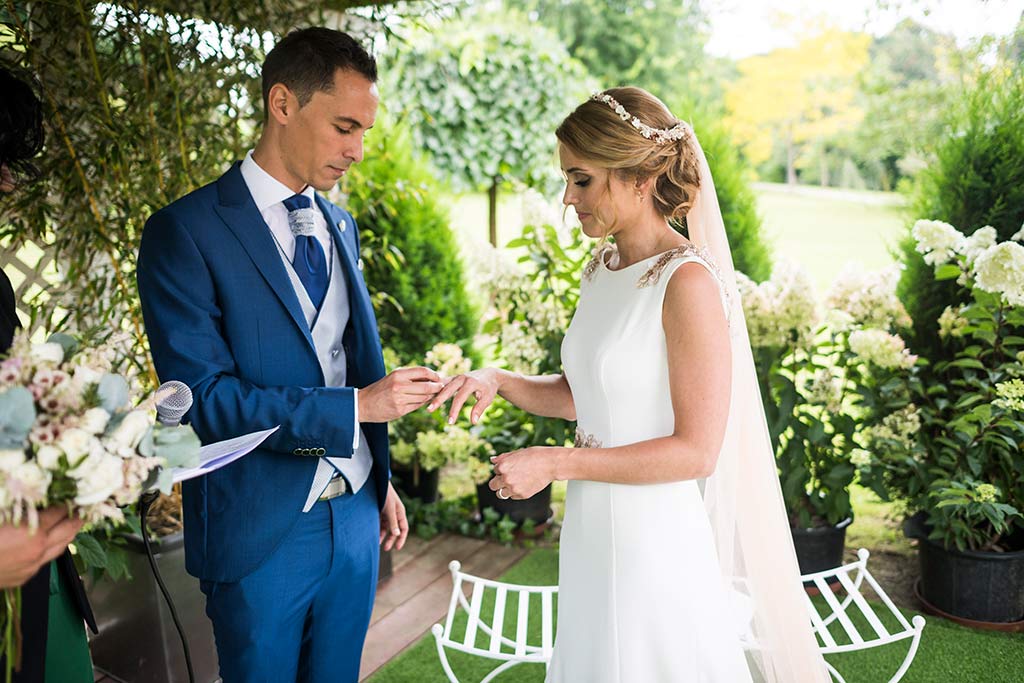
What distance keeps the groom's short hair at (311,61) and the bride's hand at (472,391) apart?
0.72 m

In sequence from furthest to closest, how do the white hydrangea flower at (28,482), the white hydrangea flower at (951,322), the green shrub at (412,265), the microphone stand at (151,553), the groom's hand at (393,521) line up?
the green shrub at (412,265) → the white hydrangea flower at (951,322) → the groom's hand at (393,521) → the microphone stand at (151,553) → the white hydrangea flower at (28,482)

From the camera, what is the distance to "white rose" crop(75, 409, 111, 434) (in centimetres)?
99

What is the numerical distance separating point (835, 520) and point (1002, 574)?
61cm

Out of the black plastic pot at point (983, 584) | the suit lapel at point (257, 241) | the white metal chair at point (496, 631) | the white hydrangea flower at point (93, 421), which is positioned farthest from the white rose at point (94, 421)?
the black plastic pot at point (983, 584)

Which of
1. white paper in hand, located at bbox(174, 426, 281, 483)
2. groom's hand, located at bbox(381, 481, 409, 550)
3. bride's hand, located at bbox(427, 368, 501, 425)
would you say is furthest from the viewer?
groom's hand, located at bbox(381, 481, 409, 550)

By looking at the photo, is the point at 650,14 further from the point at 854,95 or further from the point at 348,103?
the point at 348,103

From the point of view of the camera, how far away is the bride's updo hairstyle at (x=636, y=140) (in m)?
1.68

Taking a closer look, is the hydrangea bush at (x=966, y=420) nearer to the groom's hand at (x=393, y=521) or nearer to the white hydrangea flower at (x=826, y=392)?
the white hydrangea flower at (x=826, y=392)

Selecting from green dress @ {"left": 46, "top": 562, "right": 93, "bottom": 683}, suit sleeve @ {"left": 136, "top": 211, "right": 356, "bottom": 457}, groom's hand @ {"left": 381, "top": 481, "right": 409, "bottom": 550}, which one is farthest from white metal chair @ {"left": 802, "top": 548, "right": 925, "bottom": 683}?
green dress @ {"left": 46, "top": 562, "right": 93, "bottom": 683}

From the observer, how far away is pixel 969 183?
3.40 metres

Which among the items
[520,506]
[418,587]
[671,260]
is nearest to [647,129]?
[671,260]

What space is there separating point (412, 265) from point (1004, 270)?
3026 mm

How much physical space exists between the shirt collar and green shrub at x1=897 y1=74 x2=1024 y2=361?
8.84 feet

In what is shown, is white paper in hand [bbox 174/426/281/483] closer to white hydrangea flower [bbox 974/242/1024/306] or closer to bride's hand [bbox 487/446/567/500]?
bride's hand [bbox 487/446/567/500]
